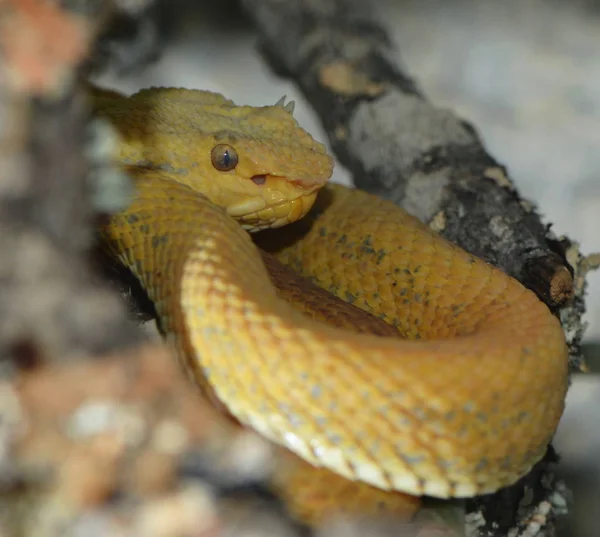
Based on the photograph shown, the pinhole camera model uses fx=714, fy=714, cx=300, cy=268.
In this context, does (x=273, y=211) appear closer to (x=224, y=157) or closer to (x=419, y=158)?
(x=224, y=157)

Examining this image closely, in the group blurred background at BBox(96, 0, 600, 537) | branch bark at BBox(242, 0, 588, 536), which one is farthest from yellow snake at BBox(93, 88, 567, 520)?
blurred background at BBox(96, 0, 600, 537)

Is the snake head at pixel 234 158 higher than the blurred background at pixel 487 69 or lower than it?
lower

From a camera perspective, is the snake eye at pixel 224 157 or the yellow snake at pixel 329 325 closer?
the yellow snake at pixel 329 325

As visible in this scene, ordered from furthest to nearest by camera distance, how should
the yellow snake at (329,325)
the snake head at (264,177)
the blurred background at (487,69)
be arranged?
the blurred background at (487,69) → the snake head at (264,177) → the yellow snake at (329,325)

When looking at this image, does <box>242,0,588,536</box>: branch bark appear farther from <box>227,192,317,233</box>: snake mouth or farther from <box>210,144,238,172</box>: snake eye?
<box>210,144,238,172</box>: snake eye

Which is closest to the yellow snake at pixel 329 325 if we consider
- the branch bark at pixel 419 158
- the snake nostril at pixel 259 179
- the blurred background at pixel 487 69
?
the snake nostril at pixel 259 179

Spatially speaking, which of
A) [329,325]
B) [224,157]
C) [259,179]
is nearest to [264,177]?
[259,179]

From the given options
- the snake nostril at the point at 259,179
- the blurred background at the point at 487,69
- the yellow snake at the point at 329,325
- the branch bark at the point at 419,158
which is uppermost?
the blurred background at the point at 487,69

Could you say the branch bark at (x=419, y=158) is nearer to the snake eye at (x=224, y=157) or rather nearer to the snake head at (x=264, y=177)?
the snake head at (x=264, y=177)
